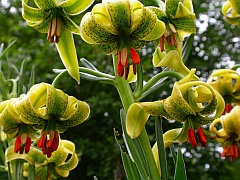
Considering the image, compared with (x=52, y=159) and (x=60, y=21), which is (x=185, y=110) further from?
(x=52, y=159)

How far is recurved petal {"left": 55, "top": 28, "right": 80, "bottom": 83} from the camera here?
970 mm

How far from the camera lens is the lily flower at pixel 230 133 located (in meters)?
1.19

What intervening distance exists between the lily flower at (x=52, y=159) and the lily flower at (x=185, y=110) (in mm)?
363

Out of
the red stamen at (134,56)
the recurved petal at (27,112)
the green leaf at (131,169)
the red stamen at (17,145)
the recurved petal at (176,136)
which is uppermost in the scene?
the red stamen at (134,56)

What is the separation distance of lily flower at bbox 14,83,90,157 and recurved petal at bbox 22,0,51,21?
174 mm

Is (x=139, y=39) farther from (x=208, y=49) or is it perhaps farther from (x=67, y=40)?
A: (x=208, y=49)

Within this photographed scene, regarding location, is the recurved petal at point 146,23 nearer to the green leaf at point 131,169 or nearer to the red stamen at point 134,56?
the red stamen at point 134,56

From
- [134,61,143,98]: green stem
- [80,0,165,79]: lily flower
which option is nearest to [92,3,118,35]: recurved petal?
[80,0,165,79]: lily flower

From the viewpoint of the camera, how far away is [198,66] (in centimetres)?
452

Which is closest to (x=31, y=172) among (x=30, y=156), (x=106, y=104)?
(x=30, y=156)

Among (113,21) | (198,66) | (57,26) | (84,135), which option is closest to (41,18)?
(57,26)

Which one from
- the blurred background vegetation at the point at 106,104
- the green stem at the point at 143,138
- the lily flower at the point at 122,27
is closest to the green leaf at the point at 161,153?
the green stem at the point at 143,138

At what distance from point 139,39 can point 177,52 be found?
0.36 ft

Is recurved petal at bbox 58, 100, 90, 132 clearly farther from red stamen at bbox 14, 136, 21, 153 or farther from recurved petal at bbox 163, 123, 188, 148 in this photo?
recurved petal at bbox 163, 123, 188, 148
